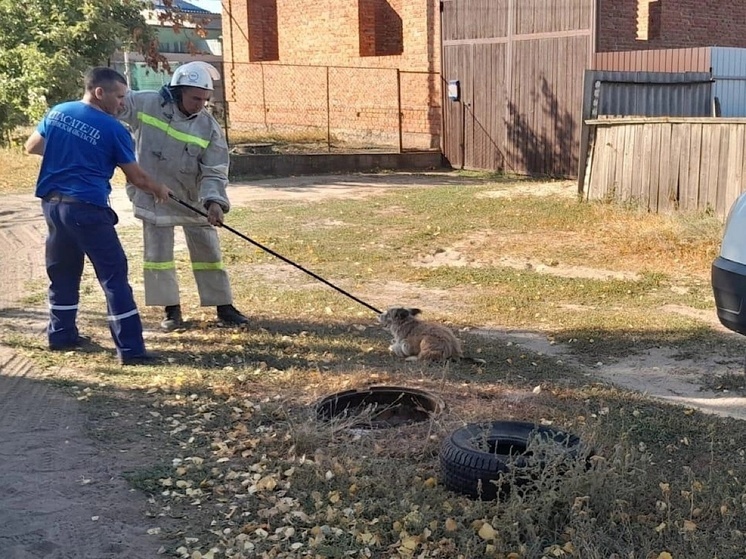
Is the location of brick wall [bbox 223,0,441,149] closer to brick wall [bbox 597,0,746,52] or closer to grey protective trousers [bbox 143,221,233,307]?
brick wall [bbox 597,0,746,52]

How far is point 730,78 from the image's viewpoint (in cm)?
1566

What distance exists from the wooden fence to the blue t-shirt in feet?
26.0

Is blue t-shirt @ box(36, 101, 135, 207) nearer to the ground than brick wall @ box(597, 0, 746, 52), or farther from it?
nearer to the ground

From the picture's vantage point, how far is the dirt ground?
3.71 m

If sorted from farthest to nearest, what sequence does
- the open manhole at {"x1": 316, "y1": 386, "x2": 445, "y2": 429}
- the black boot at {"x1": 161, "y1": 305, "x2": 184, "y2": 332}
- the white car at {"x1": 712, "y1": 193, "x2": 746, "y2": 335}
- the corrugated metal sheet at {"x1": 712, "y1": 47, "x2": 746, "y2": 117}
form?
the corrugated metal sheet at {"x1": 712, "y1": 47, "x2": 746, "y2": 117} → the black boot at {"x1": 161, "y1": 305, "x2": 184, "y2": 332} → the open manhole at {"x1": 316, "y1": 386, "x2": 445, "y2": 429} → the white car at {"x1": 712, "y1": 193, "x2": 746, "y2": 335}

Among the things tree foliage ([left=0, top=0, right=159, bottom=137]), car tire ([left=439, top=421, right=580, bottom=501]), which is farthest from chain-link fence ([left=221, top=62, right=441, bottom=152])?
car tire ([left=439, top=421, right=580, bottom=501])

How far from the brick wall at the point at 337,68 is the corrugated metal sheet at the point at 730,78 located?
703 centimetres

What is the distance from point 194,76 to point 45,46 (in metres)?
11.8

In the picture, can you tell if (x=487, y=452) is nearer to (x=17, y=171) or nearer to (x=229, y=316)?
(x=229, y=316)

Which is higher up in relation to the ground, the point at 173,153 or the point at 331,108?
the point at 331,108

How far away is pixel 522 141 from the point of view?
18.5 meters

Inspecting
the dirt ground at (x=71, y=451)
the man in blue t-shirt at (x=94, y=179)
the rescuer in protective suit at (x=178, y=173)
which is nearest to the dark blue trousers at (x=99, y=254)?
the man in blue t-shirt at (x=94, y=179)

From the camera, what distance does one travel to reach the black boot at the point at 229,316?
Answer: 7.18 meters

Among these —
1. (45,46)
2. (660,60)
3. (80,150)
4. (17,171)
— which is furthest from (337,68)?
(80,150)
